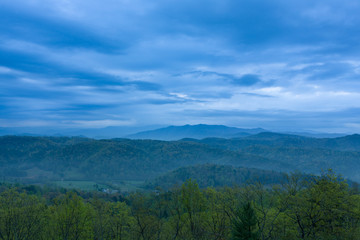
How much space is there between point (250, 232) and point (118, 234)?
2741cm

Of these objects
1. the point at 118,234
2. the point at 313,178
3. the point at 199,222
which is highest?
the point at 313,178

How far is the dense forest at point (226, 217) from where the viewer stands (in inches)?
1328

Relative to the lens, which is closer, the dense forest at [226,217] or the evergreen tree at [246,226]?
the evergreen tree at [246,226]

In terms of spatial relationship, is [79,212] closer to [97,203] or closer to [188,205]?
[97,203]

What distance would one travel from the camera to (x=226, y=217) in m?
44.7

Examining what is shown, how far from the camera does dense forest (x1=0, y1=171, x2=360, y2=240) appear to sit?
33.7m

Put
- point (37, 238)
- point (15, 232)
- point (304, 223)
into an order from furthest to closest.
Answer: point (37, 238), point (15, 232), point (304, 223)

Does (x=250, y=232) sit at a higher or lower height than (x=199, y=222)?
higher

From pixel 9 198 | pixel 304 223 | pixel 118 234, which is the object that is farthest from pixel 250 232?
pixel 9 198

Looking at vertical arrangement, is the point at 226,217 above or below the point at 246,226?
below

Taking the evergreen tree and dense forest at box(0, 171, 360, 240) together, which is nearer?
the evergreen tree

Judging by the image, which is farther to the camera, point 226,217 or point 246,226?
point 226,217

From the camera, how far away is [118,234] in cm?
4712

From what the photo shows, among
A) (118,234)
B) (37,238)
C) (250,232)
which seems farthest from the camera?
(118,234)
